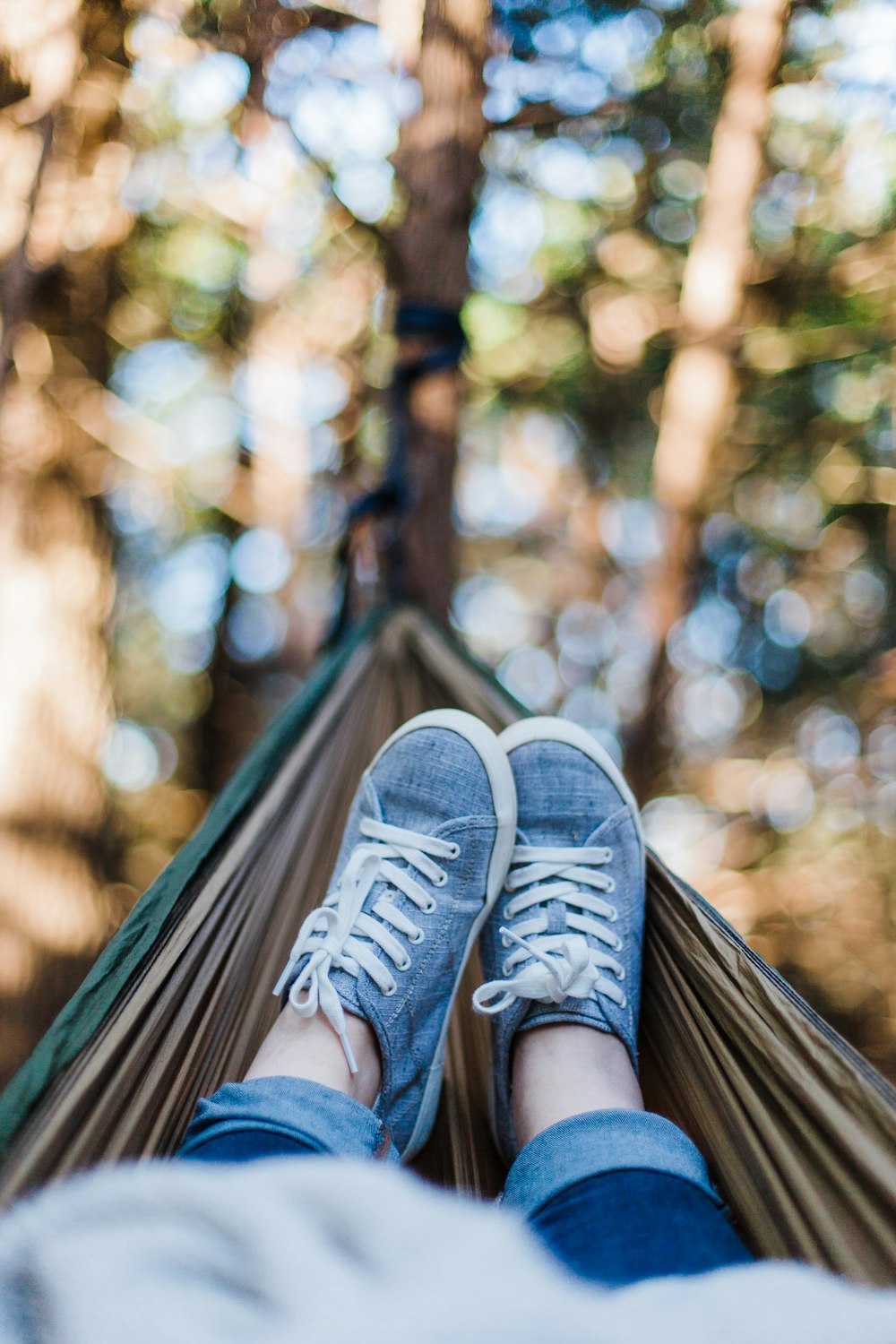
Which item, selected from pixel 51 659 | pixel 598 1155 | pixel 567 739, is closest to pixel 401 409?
pixel 567 739

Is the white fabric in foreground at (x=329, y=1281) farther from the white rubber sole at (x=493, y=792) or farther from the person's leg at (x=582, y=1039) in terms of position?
the white rubber sole at (x=493, y=792)

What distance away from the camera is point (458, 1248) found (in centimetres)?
37

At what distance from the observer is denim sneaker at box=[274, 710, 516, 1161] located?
697mm

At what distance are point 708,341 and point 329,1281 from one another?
2089mm

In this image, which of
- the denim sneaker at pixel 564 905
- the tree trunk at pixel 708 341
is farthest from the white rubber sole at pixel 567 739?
the tree trunk at pixel 708 341

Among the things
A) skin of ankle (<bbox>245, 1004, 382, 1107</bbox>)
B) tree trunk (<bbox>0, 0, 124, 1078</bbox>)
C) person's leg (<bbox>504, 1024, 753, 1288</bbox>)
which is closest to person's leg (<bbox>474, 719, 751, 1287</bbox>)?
person's leg (<bbox>504, 1024, 753, 1288</bbox>)

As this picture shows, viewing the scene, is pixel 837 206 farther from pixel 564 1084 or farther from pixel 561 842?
→ pixel 564 1084

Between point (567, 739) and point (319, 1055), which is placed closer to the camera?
point (319, 1055)

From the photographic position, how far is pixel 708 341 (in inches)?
77.6

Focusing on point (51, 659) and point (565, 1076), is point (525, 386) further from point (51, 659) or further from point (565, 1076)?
point (565, 1076)

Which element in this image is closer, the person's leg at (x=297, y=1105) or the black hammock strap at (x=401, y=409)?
the person's leg at (x=297, y=1105)

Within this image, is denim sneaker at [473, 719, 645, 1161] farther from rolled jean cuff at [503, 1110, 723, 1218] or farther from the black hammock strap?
the black hammock strap

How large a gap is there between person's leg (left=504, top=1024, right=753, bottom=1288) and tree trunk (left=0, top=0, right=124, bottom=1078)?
1.48m

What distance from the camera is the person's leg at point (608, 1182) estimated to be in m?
0.46
